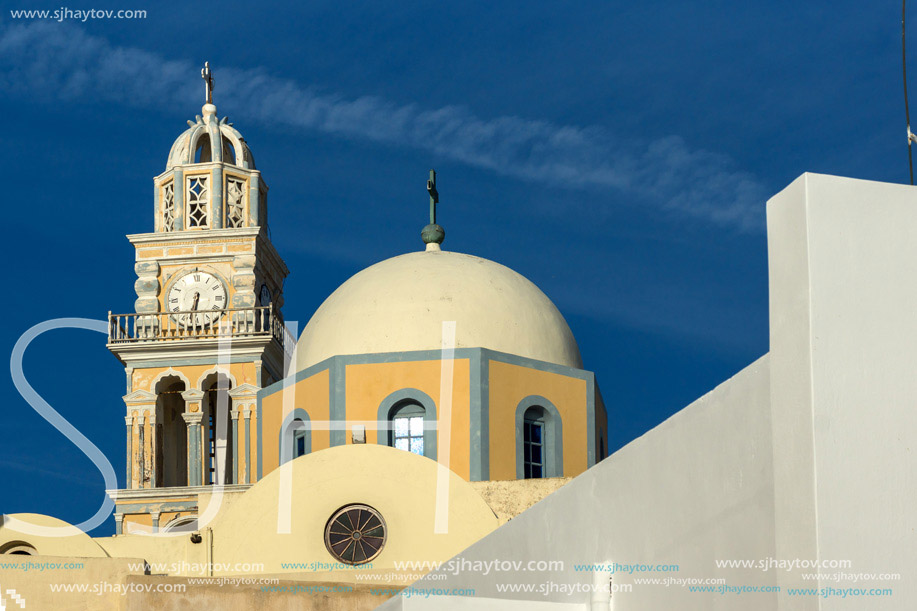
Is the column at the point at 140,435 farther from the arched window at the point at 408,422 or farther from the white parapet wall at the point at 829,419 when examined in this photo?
the white parapet wall at the point at 829,419

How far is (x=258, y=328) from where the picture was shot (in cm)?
2916

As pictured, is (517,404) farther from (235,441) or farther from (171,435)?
(171,435)

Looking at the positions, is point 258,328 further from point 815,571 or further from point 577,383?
point 815,571

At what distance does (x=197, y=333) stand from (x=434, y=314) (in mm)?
11600

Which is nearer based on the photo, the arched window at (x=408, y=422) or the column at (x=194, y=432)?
the arched window at (x=408, y=422)

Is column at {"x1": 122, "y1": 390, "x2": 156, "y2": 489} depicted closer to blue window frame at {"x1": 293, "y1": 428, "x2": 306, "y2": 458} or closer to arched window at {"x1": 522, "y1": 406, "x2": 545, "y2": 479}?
blue window frame at {"x1": 293, "y1": 428, "x2": 306, "y2": 458}

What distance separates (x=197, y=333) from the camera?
28750 millimetres

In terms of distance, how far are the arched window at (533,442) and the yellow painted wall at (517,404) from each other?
0.79ft

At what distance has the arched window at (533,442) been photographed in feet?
58.7

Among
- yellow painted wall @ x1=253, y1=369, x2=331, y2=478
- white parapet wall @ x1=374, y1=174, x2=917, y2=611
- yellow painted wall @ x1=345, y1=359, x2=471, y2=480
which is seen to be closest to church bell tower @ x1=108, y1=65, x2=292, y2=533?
yellow painted wall @ x1=253, y1=369, x2=331, y2=478

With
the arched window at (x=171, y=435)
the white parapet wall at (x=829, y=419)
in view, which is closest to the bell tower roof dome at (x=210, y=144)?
the arched window at (x=171, y=435)

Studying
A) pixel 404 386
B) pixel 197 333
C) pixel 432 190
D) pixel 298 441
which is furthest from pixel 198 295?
pixel 404 386

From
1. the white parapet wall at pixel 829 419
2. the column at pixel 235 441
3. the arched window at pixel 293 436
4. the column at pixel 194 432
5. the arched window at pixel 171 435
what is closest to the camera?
the white parapet wall at pixel 829 419

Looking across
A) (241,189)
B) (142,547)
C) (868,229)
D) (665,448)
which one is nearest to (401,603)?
(665,448)
